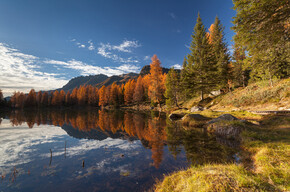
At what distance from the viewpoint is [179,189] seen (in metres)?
3.77

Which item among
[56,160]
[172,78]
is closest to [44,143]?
[56,160]

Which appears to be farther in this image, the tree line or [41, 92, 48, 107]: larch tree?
[41, 92, 48, 107]: larch tree

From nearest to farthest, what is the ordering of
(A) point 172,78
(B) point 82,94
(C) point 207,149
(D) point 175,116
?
(C) point 207,149 → (D) point 175,116 → (A) point 172,78 → (B) point 82,94

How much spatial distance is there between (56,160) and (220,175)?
29.6 ft

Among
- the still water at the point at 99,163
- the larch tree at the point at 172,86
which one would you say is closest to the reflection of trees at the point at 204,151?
the still water at the point at 99,163

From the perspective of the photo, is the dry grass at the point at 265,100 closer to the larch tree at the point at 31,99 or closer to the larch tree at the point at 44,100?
the larch tree at the point at 44,100

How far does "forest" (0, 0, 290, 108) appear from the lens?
30.9ft

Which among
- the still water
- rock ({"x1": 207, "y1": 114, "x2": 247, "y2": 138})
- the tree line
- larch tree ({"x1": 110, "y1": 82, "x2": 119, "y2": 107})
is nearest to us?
the still water

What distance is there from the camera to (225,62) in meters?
29.9

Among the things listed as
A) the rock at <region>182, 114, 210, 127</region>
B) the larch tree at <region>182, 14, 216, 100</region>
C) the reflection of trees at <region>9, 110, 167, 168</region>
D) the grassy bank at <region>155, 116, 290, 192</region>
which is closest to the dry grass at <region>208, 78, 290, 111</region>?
the larch tree at <region>182, 14, 216, 100</region>

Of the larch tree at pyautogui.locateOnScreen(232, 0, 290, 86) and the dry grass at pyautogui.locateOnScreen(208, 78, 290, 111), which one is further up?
the larch tree at pyautogui.locateOnScreen(232, 0, 290, 86)

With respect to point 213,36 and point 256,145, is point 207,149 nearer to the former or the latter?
point 256,145

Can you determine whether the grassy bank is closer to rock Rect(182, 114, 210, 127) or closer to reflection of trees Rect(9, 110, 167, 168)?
reflection of trees Rect(9, 110, 167, 168)

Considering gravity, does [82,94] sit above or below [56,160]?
above
